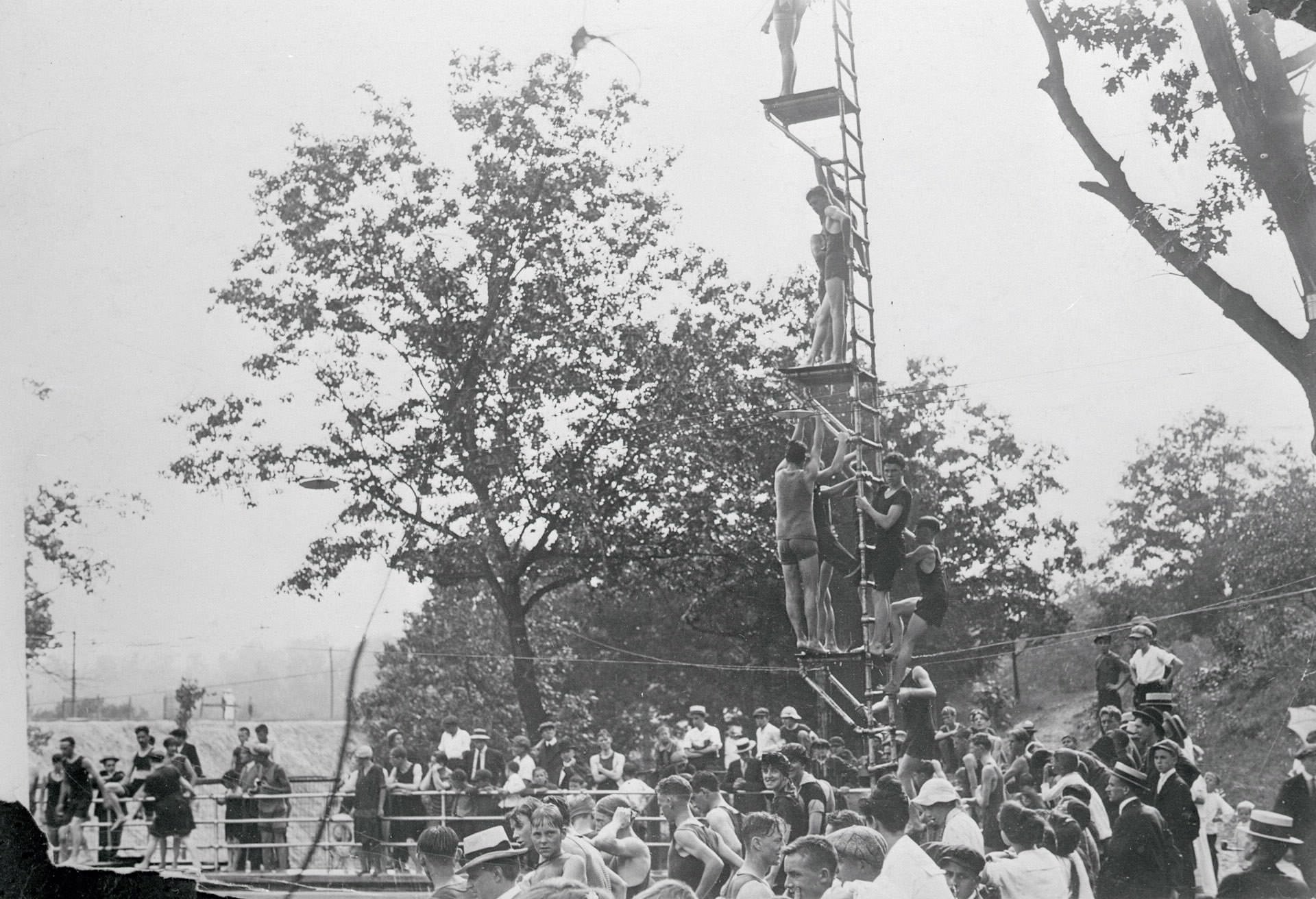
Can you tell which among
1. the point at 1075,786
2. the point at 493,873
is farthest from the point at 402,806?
the point at 1075,786

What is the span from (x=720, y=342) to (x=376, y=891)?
14.6ft

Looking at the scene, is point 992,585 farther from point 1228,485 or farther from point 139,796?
point 139,796

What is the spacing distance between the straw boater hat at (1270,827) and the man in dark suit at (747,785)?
2450mm

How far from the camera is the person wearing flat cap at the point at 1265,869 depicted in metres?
5.34

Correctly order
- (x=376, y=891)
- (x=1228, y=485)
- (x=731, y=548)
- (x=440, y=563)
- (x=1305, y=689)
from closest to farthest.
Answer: (x=1305, y=689), (x=1228, y=485), (x=376, y=891), (x=731, y=548), (x=440, y=563)

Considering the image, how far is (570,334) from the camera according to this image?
9.84 metres

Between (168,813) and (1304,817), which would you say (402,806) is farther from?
(1304,817)

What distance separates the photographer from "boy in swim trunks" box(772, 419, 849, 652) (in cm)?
784

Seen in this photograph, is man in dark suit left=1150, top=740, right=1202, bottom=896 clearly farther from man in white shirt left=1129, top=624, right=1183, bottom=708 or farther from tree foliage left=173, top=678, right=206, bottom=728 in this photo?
tree foliage left=173, top=678, right=206, bottom=728

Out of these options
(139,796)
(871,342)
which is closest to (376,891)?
(139,796)

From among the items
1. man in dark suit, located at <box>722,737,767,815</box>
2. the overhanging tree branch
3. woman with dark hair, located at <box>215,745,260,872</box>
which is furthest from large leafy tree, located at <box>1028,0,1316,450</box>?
woman with dark hair, located at <box>215,745,260,872</box>

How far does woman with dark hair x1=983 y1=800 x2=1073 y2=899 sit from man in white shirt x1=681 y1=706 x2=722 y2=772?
318 cm

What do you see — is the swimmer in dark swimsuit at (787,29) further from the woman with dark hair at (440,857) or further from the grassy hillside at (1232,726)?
the woman with dark hair at (440,857)

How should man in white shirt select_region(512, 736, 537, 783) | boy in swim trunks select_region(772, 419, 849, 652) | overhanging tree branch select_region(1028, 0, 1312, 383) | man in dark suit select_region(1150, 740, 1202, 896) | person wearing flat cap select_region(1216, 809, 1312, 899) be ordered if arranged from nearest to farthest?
person wearing flat cap select_region(1216, 809, 1312, 899) → man in dark suit select_region(1150, 740, 1202, 896) → overhanging tree branch select_region(1028, 0, 1312, 383) → boy in swim trunks select_region(772, 419, 849, 652) → man in white shirt select_region(512, 736, 537, 783)
